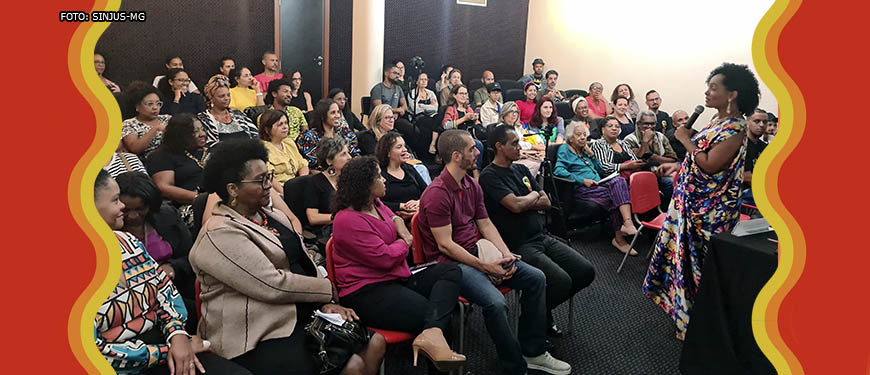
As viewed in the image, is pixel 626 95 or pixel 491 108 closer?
pixel 491 108

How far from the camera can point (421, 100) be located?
675 centimetres

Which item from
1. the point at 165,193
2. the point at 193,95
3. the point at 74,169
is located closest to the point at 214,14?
the point at 193,95

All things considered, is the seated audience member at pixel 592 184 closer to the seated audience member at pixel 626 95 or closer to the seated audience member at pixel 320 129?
the seated audience member at pixel 320 129

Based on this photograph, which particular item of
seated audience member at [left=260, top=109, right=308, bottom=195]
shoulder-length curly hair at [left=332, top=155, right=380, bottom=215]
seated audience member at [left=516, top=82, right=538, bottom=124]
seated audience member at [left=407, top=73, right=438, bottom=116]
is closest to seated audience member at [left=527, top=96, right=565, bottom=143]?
seated audience member at [left=516, top=82, right=538, bottom=124]

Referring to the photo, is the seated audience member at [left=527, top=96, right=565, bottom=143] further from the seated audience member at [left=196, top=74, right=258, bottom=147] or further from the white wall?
the seated audience member at [left=196, top=74, right=258, bottom=147]

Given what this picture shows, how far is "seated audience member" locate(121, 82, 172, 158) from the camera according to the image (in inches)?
124

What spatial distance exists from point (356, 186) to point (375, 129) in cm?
265

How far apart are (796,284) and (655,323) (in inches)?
92.3

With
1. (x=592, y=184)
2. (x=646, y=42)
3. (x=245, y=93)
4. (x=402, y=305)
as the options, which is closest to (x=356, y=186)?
(x=402, y=305)

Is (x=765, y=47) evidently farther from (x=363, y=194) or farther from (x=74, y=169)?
(x=363, y=194)

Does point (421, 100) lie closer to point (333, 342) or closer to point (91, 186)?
Answer: point (333, 342)

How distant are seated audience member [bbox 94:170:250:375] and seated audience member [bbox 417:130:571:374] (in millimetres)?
1008

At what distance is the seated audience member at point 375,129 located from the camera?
4691mm

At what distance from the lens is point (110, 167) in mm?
2510
